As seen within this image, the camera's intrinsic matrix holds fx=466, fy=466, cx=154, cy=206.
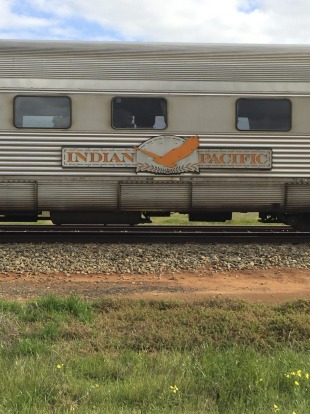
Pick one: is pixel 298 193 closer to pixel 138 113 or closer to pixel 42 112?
pixel 138 113

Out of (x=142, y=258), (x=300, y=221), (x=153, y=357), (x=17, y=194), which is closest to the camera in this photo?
(x=153, y=357)

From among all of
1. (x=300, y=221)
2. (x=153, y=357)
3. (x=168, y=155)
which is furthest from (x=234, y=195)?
(x=153, y=357)

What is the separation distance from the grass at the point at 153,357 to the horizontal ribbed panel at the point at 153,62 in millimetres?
4857

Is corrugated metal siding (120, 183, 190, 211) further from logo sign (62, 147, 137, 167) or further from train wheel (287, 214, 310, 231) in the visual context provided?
train wheel (287, 214, 310, 231)

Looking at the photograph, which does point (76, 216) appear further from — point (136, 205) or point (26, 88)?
point (26, 88)

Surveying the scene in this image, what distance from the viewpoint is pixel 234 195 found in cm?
855

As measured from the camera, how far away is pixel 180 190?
846 centimetres

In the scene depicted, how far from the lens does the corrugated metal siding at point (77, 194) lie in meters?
8.34

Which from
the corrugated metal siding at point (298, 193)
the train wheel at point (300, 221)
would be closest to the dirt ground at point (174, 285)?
the corrugated metal siding at point (298, 193)

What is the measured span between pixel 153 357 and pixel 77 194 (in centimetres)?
509

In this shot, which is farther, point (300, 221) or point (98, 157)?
point (300, 221)

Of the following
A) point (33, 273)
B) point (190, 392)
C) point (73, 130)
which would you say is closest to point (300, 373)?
point (190, 392)

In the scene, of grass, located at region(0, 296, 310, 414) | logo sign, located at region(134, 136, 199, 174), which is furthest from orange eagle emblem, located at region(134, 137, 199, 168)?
grass, located at region(0, 296, 310, 414)

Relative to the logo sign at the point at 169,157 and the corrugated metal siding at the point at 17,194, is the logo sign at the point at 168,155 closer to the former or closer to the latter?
the logo sign at the point at 169,157
